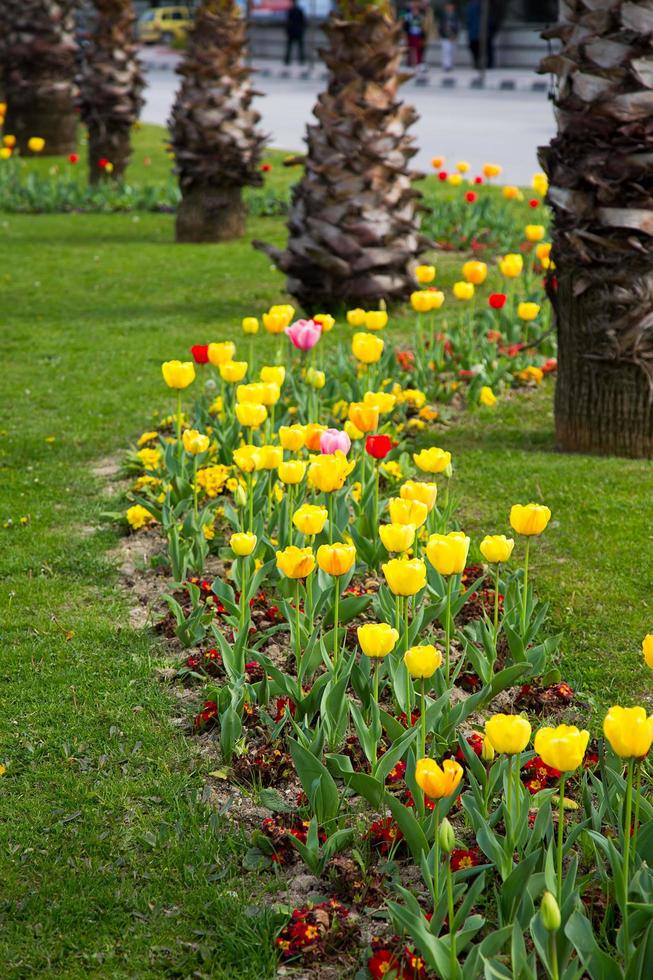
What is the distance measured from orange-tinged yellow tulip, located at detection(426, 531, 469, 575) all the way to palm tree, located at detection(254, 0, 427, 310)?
561 centimetres

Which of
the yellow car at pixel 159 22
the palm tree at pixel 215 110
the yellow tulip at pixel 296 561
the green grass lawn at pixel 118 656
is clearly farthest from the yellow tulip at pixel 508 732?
the yellow car at pixel 159 22

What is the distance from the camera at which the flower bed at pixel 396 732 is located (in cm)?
258

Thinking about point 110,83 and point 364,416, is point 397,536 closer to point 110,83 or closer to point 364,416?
point 364,416

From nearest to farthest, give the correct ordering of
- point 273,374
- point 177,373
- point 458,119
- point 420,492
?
point 420,492, point 177,373, point 273,374, point 458,119

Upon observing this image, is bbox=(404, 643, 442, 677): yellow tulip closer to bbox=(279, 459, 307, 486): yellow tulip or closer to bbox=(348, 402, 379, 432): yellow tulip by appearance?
bbox=(279, 459, 307, 486): yellow tulip

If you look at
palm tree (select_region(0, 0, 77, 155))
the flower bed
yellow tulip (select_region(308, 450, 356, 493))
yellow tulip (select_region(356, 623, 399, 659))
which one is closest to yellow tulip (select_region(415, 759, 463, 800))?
the flower bed

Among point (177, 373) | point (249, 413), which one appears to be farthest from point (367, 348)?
point (249, 413)

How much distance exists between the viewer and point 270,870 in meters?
3.10

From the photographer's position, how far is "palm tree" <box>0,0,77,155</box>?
16.6 meters

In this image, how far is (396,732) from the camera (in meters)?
3.26

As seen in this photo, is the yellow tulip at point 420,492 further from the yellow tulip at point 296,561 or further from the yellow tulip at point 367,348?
the yellow tulip at point 367,348

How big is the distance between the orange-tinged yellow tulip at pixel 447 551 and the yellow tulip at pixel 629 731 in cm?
76

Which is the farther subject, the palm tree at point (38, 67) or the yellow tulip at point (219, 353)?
the palm tree at point (38, 67)

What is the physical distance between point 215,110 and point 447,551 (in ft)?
30.3
